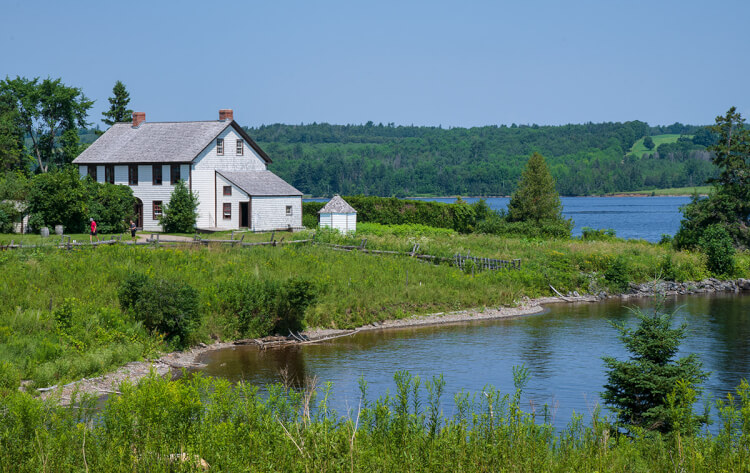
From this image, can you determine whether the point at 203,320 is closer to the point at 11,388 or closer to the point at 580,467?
the point at 11,388

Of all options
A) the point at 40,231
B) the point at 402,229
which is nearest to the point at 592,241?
the point at 402,229

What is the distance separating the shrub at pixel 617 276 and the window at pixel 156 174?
3264 centimetres

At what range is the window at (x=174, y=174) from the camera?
189ft

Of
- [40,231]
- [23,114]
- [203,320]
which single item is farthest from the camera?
[23,114]

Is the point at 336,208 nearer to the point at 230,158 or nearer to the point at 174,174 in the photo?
the point at 230,158

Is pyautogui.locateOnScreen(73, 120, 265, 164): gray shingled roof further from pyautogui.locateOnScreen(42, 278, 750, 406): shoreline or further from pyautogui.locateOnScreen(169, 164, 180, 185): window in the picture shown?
pyautogui.locateOnScreen(42, 278, 750, 406): shoreline

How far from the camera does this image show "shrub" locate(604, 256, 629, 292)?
42.6 m

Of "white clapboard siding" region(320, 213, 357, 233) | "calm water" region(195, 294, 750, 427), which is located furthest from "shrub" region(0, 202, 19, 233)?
"calm water" region(195, 294, 750, 427)

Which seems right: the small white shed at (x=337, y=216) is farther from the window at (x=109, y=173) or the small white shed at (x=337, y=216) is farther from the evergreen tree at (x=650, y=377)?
the evergreen tree at (x=650, y=377)

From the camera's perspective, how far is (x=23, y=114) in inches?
3127

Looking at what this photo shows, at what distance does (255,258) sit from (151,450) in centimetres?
2622

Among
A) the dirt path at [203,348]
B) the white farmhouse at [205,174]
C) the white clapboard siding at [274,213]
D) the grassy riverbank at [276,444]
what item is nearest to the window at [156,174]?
the white farmhouse at [205,174]

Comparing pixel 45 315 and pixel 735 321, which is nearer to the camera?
pixel 45 315

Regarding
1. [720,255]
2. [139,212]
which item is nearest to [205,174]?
[139,212]
